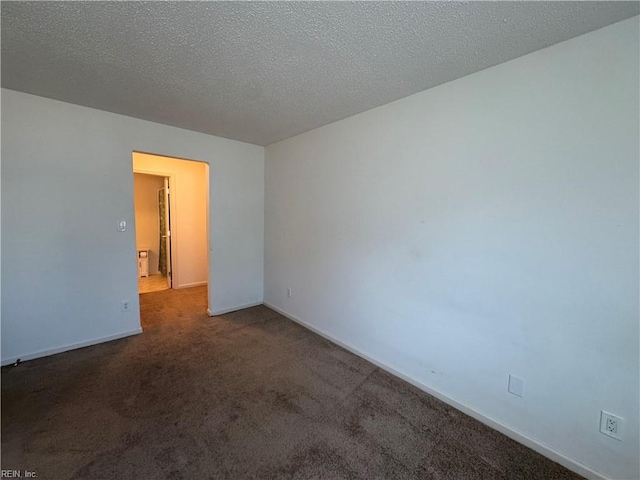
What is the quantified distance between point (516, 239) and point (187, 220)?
5.03 m

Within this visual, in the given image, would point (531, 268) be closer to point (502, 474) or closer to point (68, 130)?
point (502, 474)

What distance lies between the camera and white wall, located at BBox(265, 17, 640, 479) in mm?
1346

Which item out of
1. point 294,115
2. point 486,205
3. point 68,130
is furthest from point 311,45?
point 68,130

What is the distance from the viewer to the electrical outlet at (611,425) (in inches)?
53.4

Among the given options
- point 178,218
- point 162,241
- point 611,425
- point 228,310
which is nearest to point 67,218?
point 228,310

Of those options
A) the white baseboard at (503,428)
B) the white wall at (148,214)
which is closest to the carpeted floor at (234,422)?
the white baseboard at (503,428)

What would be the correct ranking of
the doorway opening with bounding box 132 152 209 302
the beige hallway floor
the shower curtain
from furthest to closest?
the shower curtain < the beige hallway floor < the doorway opening with bounding box 132 152 209 302

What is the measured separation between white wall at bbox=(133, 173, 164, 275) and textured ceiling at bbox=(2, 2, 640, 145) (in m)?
3.72

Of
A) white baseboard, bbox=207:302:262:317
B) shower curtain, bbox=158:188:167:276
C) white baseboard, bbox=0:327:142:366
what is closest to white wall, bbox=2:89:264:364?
white baseboard, bbox=0:327:142:366

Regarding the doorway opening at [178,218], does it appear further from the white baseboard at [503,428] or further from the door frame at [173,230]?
the white baseboard at [503,428]

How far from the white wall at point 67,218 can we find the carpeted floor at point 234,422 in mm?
320

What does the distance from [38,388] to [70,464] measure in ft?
3.43

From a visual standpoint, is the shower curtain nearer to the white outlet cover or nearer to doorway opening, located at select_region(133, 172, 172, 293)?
doorway opening, located at select_region(133, 172, 172, 293)

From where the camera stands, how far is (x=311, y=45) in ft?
5.08
